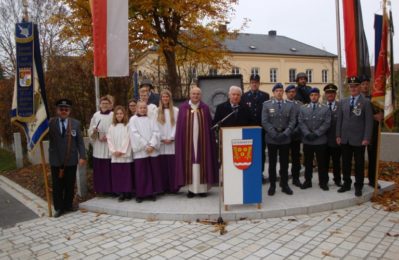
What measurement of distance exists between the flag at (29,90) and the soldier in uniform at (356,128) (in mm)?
5025

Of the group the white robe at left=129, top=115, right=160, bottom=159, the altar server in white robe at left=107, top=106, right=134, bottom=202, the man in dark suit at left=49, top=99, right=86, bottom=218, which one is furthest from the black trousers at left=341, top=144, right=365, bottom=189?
the man in dark suit at left=49, top=99, right=86, bottom=218

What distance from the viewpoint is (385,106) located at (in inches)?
233

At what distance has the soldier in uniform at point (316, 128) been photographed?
6211mm

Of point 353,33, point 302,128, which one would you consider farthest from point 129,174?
point 353,33

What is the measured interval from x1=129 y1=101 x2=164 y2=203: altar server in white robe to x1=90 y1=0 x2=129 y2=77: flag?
1220mm

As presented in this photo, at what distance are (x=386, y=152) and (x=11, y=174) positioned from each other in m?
11.2

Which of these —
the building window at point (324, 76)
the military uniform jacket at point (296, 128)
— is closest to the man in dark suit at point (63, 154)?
the military uniform jacket at point (296, 128)

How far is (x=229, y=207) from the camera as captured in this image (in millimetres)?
5543

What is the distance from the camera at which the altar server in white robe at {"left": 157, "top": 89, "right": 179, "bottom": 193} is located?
6395 mm

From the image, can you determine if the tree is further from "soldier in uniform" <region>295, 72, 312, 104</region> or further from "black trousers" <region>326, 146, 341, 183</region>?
"black trousers" <region>326, 146, 341, 183</region>

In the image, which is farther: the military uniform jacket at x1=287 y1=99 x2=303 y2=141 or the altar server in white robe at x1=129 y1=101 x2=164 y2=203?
the military uniform jacket at x1=287 y1=99 x2=303 y2=141

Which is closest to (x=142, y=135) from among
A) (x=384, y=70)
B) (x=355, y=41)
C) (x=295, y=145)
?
(x=295, y=145)

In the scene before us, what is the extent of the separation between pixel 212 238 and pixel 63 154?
9.75 feet

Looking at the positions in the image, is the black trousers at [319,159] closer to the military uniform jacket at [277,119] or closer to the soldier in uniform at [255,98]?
the military uniform jacket at [277,119]
